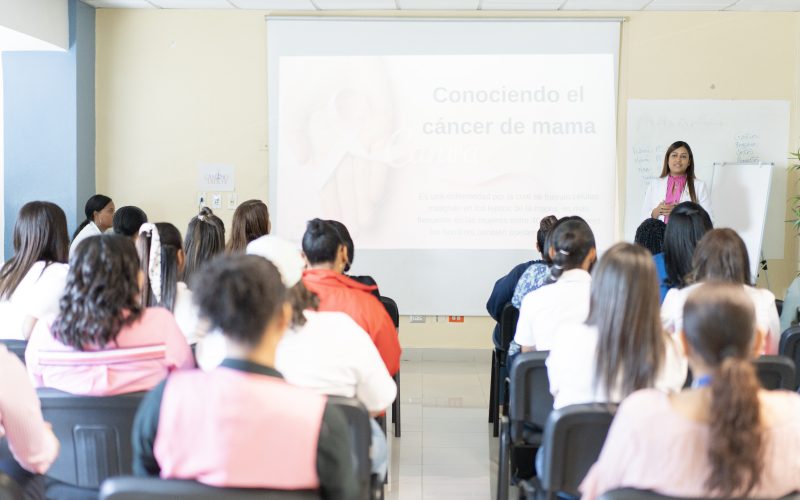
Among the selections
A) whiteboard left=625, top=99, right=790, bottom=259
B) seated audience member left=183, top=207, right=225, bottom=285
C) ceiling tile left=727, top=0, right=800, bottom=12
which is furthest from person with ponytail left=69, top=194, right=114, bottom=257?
ceiling tile left=727, top=0, right=800, bottom=12

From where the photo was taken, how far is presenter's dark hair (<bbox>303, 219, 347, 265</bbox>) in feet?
9.88

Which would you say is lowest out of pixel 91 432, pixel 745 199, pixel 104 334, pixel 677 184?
pixel 91 432

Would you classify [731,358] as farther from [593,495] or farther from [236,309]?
[236,309]

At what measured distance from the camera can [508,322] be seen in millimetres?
3988

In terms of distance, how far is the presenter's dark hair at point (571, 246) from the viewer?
3070 mm

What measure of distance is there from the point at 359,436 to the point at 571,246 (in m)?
1.38

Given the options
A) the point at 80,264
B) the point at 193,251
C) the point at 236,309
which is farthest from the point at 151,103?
the point at 236,309

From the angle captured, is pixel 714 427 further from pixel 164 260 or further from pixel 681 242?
pixel 164 260

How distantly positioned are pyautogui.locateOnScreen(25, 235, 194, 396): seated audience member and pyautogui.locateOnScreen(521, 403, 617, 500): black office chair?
1087mm

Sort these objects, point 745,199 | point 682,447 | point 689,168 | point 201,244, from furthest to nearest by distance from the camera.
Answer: point 745,199, point 689,168, point 201,244, point 682,447

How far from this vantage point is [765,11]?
609 cm

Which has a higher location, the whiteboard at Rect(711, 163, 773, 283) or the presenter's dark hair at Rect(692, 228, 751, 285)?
the whiteboard at Rect(711, 163, 773, 283)

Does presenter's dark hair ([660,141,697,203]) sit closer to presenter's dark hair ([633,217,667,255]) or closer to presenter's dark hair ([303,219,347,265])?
presenter's dark hair ([633,217,667,255])

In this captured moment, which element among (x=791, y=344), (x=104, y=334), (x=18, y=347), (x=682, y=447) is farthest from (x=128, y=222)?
(x=682, y=447)
